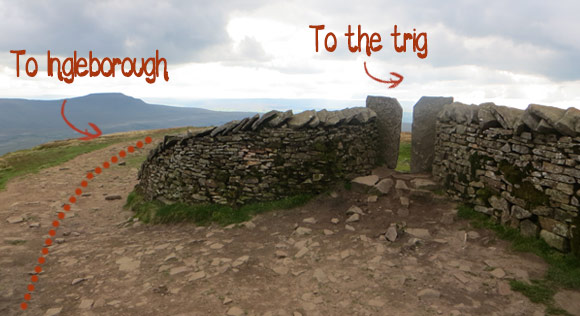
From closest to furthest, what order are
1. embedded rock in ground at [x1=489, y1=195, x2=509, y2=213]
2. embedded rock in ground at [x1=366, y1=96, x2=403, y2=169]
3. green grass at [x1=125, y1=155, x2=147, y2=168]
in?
embedded rock in ground at [x1=489, y1=195, x2=509, y2=213]
embedded rock in ground at [x1=366, y1=96, x2=403, y2=169]
green grass at [x1=125, y1=155, x2=147, y2=168]

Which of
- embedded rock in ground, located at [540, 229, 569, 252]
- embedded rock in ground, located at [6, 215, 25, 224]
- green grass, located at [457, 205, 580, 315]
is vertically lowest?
embedded rock in ground, located at [6, 215, 25, 224]

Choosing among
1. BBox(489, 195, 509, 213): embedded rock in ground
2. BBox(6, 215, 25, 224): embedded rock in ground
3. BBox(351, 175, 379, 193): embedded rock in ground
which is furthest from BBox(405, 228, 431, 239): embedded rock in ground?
BBox(6, 215, 25, 224): embedded rock in ground

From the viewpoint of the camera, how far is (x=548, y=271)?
6.62 metres

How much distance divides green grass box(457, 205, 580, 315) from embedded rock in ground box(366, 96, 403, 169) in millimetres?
5310

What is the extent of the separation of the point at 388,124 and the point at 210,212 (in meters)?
7.09

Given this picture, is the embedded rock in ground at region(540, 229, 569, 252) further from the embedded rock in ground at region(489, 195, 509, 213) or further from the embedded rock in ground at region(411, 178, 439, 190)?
the embedded rock in ground at region(411, 178, 439, 190)

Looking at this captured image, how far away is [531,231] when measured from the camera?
7.56m

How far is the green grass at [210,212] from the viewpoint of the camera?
36.3 ft

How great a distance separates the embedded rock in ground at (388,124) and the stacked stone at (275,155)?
103 centimetres

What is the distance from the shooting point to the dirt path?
20.9 ft

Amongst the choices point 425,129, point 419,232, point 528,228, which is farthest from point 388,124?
point 528,228

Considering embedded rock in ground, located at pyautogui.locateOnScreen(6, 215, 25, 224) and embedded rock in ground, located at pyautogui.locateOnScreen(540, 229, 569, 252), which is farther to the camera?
embedded rock in ground, located at pyautogui.locateOnScreen(6, 215, 25, 224)

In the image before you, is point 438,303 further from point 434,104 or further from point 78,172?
point 78,172

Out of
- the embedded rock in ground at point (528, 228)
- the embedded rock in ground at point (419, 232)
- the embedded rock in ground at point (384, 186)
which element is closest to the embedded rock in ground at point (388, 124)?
the embedded rock in ground at point (384, 186)
